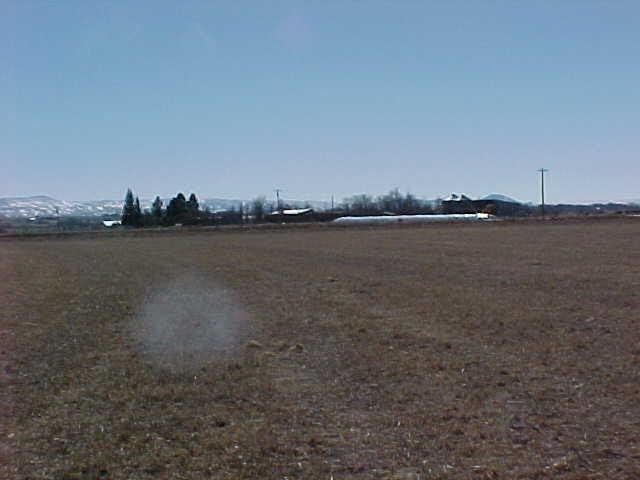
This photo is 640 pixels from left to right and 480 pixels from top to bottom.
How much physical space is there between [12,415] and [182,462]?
2805mm

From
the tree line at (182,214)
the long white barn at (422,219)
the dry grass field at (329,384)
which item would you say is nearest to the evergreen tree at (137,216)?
the tree line at (182,214)

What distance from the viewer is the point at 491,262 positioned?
32344 millimetres

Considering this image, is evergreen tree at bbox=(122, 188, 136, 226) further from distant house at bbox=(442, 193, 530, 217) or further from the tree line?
distant house at bbox=(442, 193, 530, 217)

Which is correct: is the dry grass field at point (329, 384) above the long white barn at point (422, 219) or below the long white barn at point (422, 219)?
below

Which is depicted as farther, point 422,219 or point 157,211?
point 157,211

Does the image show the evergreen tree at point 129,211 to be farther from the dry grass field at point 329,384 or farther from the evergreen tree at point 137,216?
the dry grass field at point 329,384

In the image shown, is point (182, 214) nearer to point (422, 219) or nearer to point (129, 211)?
point (129, 211)

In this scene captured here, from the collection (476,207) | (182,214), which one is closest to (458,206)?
(476,207)

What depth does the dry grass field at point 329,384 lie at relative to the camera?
23.6ft

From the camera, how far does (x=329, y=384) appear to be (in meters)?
10.3

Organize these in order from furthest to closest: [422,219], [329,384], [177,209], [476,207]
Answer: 1. [476,207]
2. [177,209]
3. [422,219]
4. [329,384]

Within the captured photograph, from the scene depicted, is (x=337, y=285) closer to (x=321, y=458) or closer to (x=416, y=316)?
(x=416, y=316)

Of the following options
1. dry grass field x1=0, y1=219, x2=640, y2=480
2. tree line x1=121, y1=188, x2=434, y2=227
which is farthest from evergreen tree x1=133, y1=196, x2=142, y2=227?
dry grass field x1=0, y1=219, x2=640, y2=480

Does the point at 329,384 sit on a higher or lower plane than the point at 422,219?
lower
